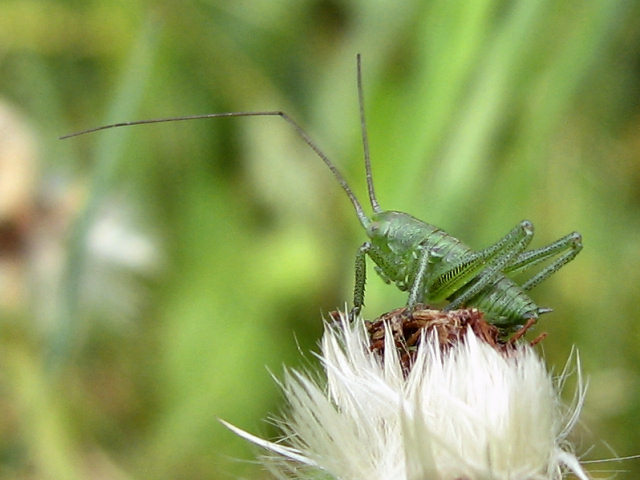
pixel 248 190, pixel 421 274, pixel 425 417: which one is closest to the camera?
pixel 425 417

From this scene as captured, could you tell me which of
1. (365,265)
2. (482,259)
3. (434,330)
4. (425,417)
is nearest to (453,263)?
(482,259)

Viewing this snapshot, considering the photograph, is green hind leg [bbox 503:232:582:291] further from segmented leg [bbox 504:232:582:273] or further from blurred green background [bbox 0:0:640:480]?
blurred green background [bbox 0:0:640:480]

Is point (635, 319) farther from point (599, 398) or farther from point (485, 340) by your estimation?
point (485, 340)

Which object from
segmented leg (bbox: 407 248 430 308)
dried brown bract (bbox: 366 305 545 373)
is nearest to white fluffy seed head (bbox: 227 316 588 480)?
dried brown bract (bbox: 366 305 545 373)

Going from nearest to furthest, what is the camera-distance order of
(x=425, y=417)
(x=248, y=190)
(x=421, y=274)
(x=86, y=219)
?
(x=425, y=417) → (x=421, y=274) → (x=86, y=219) → (x=248, y=190)

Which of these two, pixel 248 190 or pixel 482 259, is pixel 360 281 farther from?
pixel 248 190
